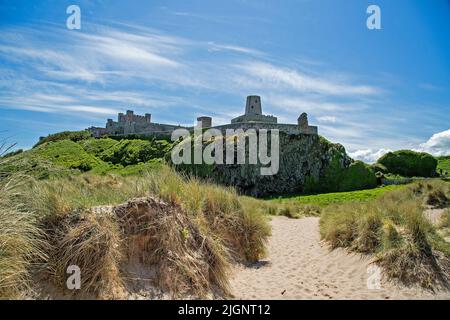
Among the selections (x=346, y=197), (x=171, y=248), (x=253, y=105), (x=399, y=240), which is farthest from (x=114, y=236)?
(x=253, y=105)

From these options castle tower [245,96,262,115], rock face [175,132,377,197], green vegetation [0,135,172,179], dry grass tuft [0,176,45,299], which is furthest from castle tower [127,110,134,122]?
dry grass tuft [0,176,45,299]

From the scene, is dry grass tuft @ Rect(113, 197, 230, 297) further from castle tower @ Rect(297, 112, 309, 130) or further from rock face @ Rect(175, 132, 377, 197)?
castle tower @ Rect(297, 112, 309, 130)

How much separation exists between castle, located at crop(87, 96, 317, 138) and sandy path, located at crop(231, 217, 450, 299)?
92.5 ft

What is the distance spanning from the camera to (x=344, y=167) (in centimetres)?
3581

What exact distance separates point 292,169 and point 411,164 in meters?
14.7

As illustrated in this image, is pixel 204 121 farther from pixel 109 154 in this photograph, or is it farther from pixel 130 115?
pixel 130 115

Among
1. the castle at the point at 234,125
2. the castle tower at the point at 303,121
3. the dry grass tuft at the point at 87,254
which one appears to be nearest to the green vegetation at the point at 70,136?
the castle at the point at 234,125

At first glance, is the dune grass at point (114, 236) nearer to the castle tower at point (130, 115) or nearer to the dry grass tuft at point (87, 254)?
the dry grass tuft at point (87, 254)

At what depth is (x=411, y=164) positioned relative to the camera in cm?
3956

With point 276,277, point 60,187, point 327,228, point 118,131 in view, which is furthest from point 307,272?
point 118,131

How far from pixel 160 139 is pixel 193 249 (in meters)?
55.2

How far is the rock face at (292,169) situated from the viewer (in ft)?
112

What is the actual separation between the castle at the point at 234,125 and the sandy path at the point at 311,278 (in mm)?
28192

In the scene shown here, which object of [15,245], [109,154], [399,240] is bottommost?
[399,240]
